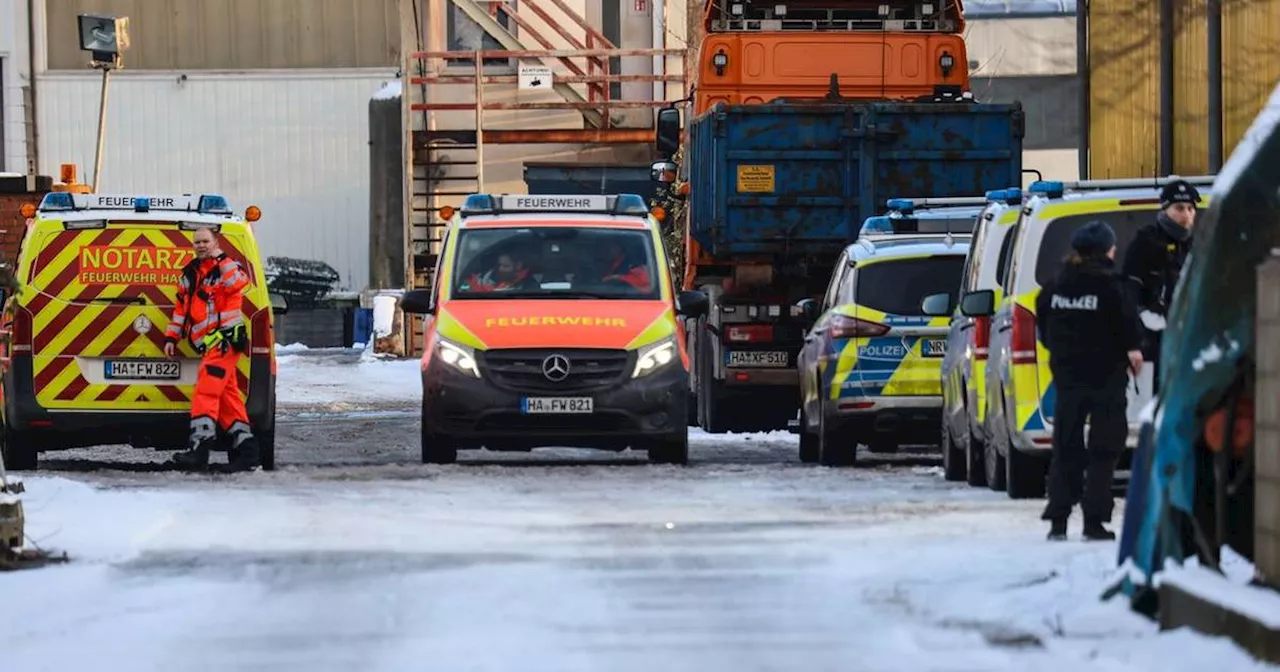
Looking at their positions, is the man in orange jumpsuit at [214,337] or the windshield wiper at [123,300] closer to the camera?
the man in orange jumpsuit at [214,337]

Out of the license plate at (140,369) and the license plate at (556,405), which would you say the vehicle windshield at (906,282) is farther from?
the license plate at (140,369)

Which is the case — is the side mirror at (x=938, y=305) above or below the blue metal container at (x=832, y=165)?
below

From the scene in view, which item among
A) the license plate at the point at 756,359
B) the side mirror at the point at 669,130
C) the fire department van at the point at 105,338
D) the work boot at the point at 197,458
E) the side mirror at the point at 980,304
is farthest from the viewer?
the side mirror at the point at 669,130

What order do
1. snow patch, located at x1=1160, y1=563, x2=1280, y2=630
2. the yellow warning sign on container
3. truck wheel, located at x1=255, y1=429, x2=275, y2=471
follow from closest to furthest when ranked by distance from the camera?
snow patch, located at x1=1160, y1=563, x2=1280, y2=630
truck wheel, located at x1=255, y1=429, x2=275, y2=471
the yellow warning sign on container

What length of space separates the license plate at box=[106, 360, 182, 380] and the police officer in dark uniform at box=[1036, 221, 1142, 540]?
7963 millimetres

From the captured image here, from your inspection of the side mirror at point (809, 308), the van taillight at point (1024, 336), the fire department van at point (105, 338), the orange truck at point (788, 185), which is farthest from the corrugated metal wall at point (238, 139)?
the van taillight at point (1024, 336)

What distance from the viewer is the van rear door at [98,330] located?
19.7 m

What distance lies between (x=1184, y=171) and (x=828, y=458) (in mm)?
14987

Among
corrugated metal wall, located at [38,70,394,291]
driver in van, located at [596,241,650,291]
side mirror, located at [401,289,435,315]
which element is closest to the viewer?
side mirror, located at [401,289,435,315]

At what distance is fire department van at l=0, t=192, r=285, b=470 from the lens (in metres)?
19.6

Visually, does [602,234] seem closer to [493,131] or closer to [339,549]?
[339,549]

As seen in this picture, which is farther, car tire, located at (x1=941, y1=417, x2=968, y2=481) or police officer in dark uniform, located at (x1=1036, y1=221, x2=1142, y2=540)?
car tire, located at (x1=941, y1=417, x2=968, y2=481)

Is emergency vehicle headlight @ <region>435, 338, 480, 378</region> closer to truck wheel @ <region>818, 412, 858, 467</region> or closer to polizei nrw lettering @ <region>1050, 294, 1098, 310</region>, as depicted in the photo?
truck wheel @ <region>818, 412, 858, 467</region>

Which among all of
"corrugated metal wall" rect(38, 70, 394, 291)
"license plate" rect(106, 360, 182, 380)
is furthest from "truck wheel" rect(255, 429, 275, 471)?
"corrugated metal wall" rect(38, 70, 394, 291)
